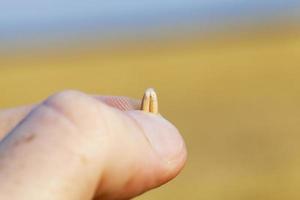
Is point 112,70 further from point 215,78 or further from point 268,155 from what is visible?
point 268,155

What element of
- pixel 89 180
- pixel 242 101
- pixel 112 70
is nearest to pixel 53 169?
pixel 89 180

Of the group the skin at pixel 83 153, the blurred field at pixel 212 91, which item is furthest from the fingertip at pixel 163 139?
the blurred field at pixel 212 91

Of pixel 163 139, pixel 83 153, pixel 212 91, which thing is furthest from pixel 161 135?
pixel 212 91

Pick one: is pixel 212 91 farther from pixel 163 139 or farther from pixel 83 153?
pixel 83 153

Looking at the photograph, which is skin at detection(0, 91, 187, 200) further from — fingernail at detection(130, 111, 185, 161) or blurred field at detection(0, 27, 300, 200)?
blurred field at detection(0, 27, 300, 200)

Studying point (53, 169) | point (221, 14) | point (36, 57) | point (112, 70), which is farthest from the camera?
point (221, 14)

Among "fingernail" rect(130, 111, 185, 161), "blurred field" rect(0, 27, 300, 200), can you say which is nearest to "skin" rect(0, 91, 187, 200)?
"fingernail" rect(130, 111, 185, 161)

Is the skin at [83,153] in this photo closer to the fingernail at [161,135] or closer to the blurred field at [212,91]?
the fingernail at [161,135]
